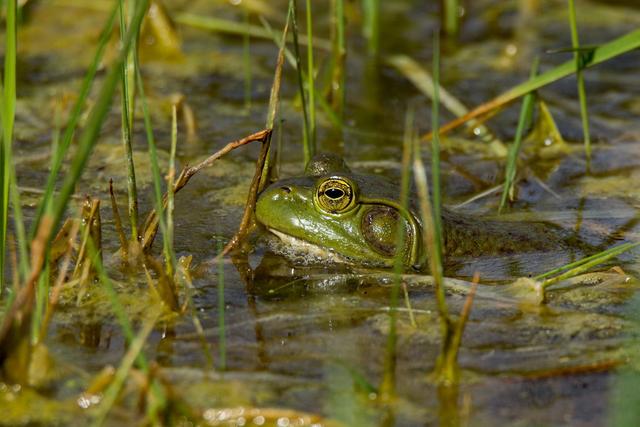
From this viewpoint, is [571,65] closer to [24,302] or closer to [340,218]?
[340,218]

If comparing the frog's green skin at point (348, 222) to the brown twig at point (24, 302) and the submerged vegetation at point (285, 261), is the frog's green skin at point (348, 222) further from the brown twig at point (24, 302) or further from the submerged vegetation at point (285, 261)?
the brown twig at point (24, 302)

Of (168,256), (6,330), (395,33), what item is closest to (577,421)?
(168,256)

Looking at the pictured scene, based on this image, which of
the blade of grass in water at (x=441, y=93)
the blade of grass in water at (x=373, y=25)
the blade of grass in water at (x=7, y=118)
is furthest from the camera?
the blade of grass in water at (x=373, y=25)

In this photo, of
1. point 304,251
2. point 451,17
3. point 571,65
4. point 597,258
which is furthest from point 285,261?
point 451,17

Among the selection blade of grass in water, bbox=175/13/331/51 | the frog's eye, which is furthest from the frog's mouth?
blade of grass in water, bbox=175/13/331/51

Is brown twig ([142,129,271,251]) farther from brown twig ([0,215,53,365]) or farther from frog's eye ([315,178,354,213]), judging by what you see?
Answer: brown twig ([0,215,53,365])

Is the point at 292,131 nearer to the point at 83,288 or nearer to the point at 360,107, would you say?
the point at 360,107

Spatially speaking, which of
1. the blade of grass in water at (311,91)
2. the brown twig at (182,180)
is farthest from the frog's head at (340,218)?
the blade of grass in water at (311,91)

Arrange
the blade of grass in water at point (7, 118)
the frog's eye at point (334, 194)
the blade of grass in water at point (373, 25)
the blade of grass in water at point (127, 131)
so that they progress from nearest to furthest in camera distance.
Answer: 1. the blade of grass in water at point (7, 118)
2. the blade of grass in water at point (127, 131)
3. the frog's eye at point (334, 194)
4. the blade of grass in water at point (373, 25)
